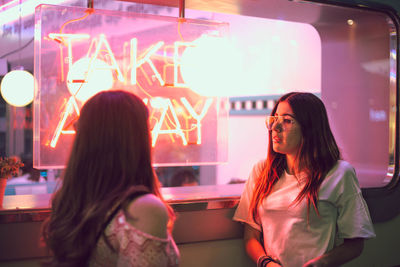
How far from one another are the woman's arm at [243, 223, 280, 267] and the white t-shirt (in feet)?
0.43

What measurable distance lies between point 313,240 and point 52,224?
140 cm

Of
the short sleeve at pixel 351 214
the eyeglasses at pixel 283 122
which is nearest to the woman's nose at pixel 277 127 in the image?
the eyeglasses at pixel 283 122

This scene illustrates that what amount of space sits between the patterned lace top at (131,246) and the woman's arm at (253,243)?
117cm

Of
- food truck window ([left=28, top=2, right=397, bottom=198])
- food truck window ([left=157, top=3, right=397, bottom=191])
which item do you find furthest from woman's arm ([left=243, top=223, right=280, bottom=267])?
food truck window ([left=157, top=3, right=397, bottom=191])

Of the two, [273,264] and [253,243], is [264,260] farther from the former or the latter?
[253,243]

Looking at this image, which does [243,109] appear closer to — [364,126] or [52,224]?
[364,126]

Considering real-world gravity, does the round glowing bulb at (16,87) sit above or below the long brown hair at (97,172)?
above

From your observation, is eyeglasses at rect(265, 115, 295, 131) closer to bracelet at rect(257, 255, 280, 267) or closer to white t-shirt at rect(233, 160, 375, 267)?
white t-shirt at rect(233, 160, 375, 267)

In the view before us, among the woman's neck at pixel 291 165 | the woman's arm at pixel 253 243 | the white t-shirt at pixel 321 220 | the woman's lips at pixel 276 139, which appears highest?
the woman's lips at pixel 276 139

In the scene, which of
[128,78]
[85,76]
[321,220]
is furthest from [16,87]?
[321,220]

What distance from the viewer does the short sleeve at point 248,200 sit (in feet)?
8.73

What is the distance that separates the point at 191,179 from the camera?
5.88 meters

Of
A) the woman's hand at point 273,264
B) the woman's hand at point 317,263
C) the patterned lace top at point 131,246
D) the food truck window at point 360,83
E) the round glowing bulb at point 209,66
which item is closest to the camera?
the patterned lace top at point 131,246

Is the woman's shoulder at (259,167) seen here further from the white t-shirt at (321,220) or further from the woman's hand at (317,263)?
the woman's hand at (317,263)
